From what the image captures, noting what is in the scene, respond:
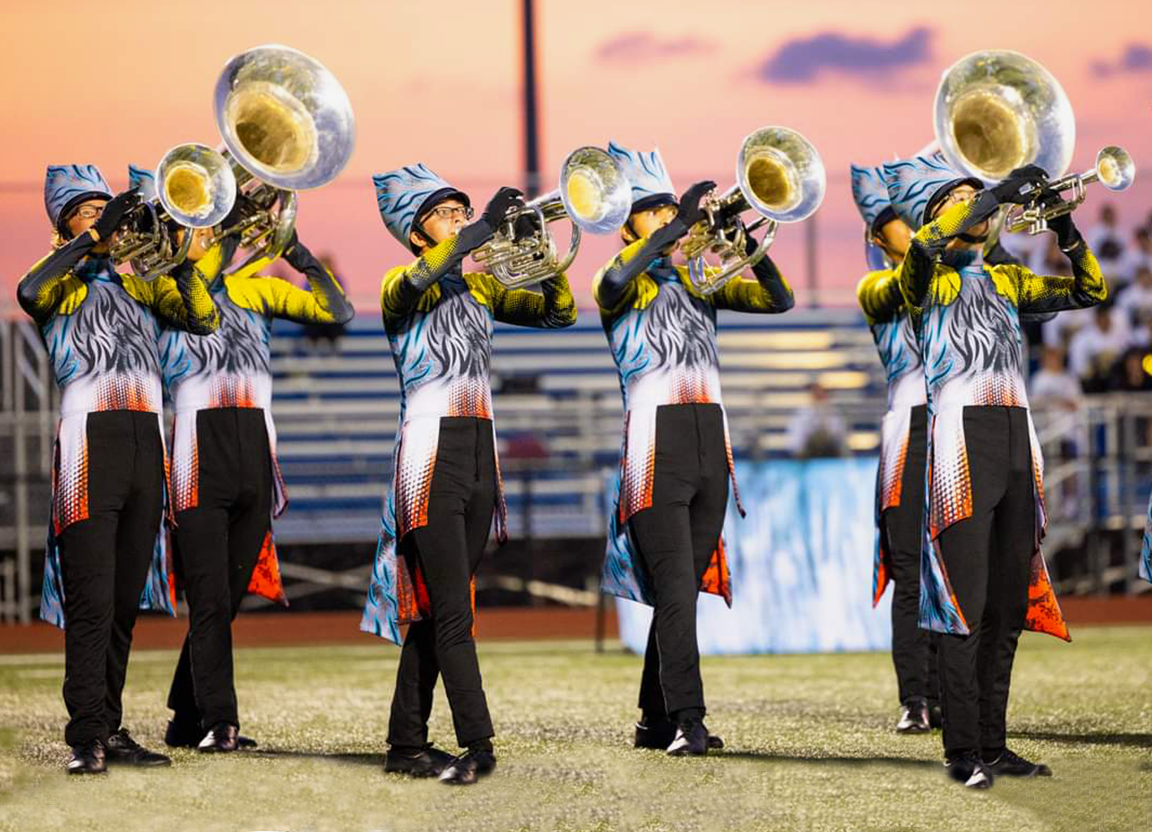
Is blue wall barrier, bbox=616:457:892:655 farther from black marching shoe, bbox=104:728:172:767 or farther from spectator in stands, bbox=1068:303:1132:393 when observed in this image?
black marching shoe, bbox=104:728:172:767

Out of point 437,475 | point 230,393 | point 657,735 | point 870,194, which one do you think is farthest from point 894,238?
point 230,393

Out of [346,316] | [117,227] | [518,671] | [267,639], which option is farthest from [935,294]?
[267,639]

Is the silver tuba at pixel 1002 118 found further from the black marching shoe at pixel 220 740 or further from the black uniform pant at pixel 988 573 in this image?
the black marching shoe at pixel 220 740

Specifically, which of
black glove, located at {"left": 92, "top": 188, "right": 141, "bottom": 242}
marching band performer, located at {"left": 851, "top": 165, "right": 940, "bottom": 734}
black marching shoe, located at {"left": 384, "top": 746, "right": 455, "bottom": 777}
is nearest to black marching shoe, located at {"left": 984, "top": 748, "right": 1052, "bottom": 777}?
marching band performer, located at {"left": 851, "top": 165, "right": 940, "bottom": 734}

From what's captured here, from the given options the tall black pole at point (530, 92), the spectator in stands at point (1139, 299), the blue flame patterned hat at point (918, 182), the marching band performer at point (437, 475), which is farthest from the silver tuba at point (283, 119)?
the tall black pole at point (530, 92)

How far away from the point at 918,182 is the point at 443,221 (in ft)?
5.10

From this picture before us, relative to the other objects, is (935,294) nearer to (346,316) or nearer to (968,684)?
(968,684)

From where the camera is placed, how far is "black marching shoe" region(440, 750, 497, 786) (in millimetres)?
5438

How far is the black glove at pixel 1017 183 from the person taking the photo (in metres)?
5.32

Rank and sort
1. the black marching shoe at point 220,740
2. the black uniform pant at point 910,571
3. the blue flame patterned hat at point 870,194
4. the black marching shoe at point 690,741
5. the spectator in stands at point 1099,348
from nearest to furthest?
1. the black marching shoe at point 690,741
2. the black marching shoe at point 220,740
3. the black uniform pant at point 910,571
4. the blue flame patterned hat at point 870,194
5. the spectator in stands at point 1099,348

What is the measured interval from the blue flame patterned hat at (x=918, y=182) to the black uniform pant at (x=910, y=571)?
1057mm

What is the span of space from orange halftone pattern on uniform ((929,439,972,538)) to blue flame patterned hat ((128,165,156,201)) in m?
2.64

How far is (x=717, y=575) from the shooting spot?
255 inches

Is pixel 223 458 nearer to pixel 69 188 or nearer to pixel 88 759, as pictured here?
pixel 69 188
